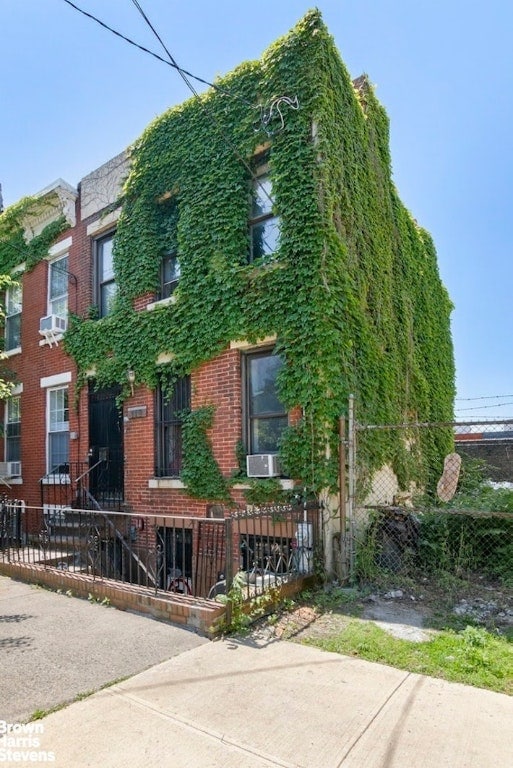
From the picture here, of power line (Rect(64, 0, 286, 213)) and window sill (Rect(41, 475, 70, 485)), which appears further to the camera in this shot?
window sill (Rect(41, 475, 70, 485))

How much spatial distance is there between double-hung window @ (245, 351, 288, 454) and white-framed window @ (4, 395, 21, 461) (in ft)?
23.5

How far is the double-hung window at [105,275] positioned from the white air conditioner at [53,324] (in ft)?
3.22

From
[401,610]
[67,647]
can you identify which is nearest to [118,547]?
[67,647]

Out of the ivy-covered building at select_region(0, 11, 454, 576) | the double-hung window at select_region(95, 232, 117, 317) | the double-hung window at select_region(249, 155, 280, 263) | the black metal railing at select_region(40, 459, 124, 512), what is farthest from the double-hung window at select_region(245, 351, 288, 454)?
the double-hung window at select_region(95, 232, 117, 317)

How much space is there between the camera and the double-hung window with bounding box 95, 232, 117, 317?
33.4 feet

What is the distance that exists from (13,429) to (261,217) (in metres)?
8.41

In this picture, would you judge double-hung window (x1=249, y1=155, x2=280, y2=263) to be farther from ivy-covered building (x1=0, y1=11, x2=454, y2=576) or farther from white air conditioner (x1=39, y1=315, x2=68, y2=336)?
white air conditioner (x1=39, y1=315, x2=68, y2=336)

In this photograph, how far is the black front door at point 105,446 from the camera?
30.7ft

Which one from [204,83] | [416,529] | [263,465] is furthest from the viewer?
[416,529]

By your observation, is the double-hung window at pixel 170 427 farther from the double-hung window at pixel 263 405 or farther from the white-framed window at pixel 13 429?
the white-framed window at pixel 13 429

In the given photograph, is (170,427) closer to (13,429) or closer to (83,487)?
(83,487)

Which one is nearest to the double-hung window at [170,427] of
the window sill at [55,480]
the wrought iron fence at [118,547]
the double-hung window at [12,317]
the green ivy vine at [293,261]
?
the green ivy vine at [293,261]

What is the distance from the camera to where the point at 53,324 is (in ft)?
34.5

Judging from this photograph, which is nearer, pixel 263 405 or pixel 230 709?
pixel 230 709
